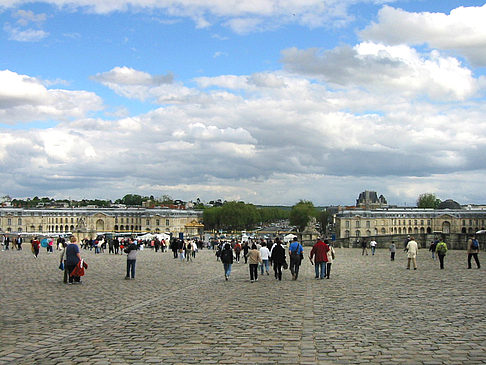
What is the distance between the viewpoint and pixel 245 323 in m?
11.1

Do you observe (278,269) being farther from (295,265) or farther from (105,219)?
(105,219)

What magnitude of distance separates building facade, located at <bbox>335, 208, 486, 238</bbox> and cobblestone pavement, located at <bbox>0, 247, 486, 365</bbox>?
444ft

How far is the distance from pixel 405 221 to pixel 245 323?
6187 inches

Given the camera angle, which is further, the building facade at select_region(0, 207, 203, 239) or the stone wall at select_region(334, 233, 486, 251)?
the building facade at select_region(0, 207, 203, 239)

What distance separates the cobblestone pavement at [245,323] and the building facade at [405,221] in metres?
135

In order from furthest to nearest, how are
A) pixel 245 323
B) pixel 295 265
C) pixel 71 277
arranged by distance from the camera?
pixel 295 265 < pixel 71 277 < pixel 245 323

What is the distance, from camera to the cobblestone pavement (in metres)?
8.45

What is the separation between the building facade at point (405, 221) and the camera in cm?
15312

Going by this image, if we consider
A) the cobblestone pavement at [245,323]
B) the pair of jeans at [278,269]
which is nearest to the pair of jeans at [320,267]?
the pair of jeans at [278,269]

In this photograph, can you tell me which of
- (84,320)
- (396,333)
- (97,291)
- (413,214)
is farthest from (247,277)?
(413,214)

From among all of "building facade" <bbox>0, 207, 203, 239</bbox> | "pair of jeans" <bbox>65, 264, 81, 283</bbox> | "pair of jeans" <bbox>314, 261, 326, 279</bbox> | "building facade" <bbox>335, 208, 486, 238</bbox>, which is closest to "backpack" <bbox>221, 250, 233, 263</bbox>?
"pair of jeans" <bbox>314, 261, 326, 279</bbox>

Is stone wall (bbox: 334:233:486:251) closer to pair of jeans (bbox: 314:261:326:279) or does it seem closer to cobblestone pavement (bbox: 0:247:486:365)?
pair of jeans (bbox: 314:261:326:279)

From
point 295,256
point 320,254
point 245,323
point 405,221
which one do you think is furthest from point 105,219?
point 245,323

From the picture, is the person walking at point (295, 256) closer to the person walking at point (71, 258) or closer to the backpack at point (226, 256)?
the backpack at point (226, 256)
